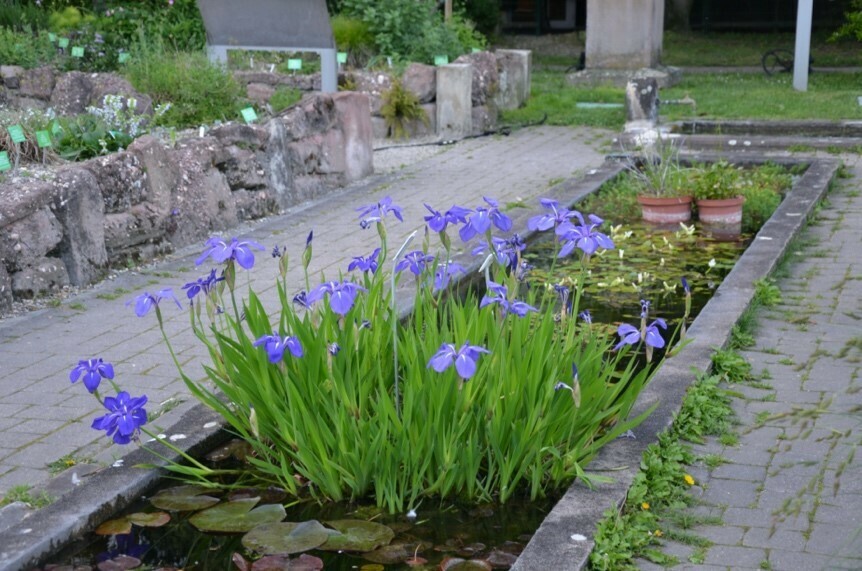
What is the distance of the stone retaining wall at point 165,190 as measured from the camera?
595 centimetres

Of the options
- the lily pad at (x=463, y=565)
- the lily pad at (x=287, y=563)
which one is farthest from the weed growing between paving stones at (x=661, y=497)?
the lily pad at (x=287, y=563)

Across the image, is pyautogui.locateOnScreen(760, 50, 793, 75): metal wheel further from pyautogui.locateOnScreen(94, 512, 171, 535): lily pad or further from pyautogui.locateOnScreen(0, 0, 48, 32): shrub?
pyautogui.locateOnScreen(94, 512, 171, 535): lily pad

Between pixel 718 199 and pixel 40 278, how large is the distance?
14.7 feet

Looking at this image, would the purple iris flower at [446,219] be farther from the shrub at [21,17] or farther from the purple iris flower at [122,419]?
the shrub at [21,17]

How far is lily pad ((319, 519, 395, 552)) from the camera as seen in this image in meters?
3.40

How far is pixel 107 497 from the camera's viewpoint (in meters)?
3.59

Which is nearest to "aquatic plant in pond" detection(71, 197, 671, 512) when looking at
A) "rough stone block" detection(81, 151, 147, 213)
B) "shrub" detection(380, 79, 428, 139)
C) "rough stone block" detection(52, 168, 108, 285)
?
"rough stone block" detection(52, 168, 108, 285)

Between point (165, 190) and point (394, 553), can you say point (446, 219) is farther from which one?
point (165, 190)

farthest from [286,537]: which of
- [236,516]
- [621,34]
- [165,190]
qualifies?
[621,34]

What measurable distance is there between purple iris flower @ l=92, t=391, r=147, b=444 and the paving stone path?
1.63 m

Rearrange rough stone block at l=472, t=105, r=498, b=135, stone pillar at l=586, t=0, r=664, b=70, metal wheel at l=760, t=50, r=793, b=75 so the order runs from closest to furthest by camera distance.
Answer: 1. rough stone block at l=472, t=105, r=498, b=135
2. stone pillar at l=586, t=0, r=664, b=70
3. metal wheel at l=760, t=50, r=793, b=75

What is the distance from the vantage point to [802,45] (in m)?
14.9

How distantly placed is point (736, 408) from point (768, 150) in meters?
6.95

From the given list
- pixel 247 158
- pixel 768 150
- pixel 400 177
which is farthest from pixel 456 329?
pixel 768 150
